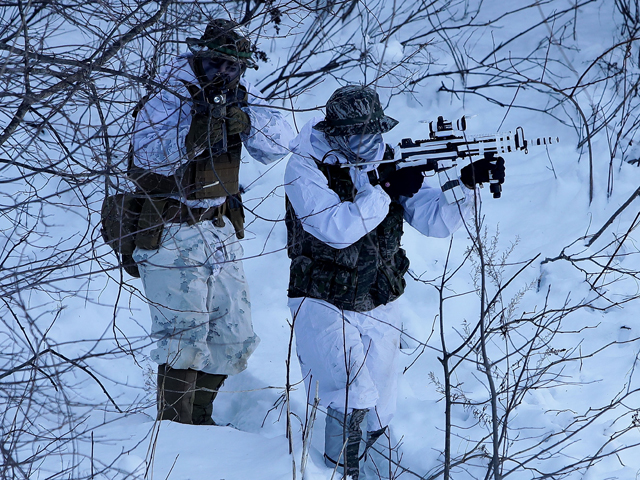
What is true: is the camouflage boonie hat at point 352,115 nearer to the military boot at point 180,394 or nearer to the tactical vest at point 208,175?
the tactical vest at point 208,175

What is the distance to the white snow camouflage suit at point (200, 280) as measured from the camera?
117 inches

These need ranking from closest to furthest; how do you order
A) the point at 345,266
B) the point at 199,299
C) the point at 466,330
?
the point at 345,266 < the point at 199,299 < the point at 466,330

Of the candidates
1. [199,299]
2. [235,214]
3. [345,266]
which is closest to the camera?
[345,266]

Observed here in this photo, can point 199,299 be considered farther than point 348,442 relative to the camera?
Yes

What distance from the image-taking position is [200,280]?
3072 mm

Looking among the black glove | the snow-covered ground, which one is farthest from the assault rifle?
the snow-covered ground

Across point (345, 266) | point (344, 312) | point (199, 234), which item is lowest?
point (344, 312)

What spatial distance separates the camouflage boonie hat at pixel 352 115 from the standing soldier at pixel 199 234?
13.0 inches

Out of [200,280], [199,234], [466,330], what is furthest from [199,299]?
[466,330]

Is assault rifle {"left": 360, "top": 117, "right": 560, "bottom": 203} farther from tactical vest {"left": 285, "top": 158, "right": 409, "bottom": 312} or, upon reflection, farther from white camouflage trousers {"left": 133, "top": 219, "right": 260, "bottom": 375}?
white camouflage trousers {"left": 133, "top": 219, "right": 260, "bottom": 375}

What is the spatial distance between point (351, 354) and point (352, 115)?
3.22ft

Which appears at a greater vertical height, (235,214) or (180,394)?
(235,214)

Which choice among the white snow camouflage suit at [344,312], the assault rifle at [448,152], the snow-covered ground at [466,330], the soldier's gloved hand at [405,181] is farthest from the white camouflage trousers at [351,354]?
the assault rifle at [448,152]

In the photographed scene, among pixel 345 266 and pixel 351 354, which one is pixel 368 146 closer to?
pixel 345 266
